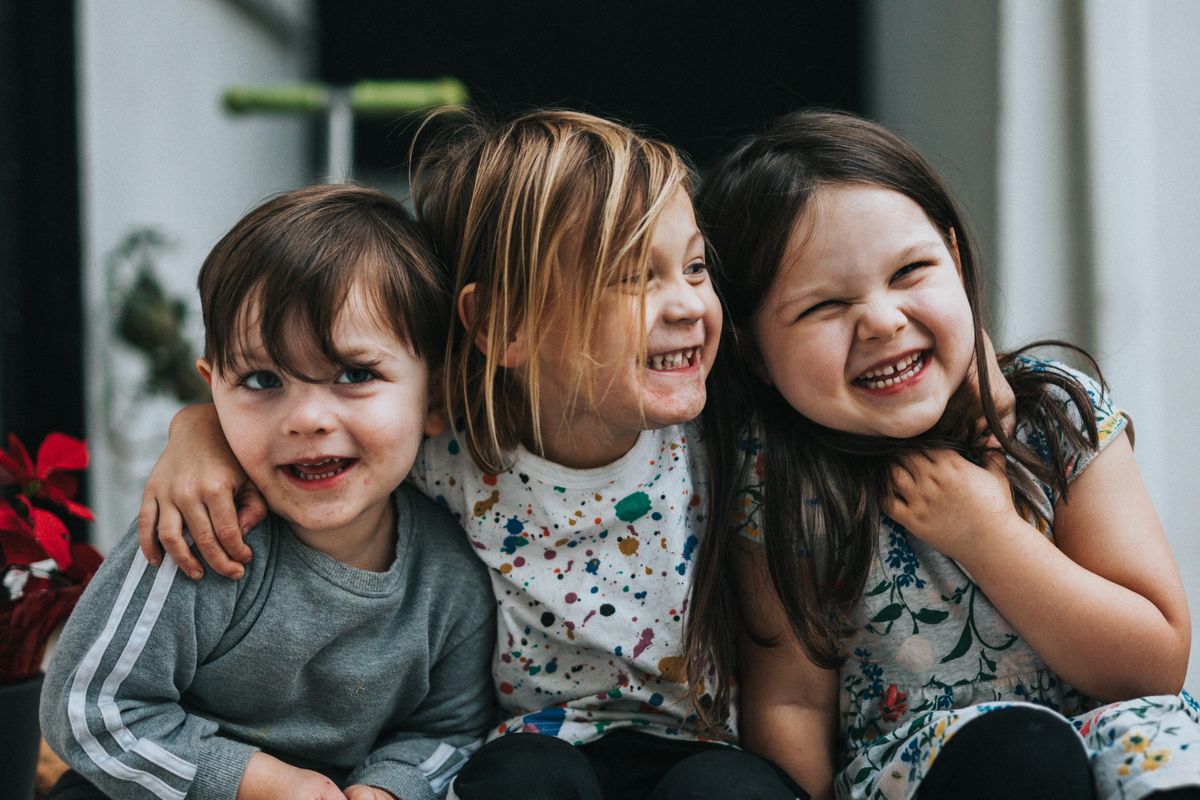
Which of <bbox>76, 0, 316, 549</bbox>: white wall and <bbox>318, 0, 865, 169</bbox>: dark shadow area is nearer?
<bbox>76, 0, 316, 549</bbox>: white wall

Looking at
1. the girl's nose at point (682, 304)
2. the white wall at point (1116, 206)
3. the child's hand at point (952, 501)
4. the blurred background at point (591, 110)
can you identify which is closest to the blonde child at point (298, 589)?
the girl's nose at point (682, 304)

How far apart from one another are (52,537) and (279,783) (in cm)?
33

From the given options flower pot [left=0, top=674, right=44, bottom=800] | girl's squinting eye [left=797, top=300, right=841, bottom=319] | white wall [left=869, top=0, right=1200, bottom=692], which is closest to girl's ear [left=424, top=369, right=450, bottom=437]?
girl's squinting eye [left=797, top=300, right=841, bottom=319]

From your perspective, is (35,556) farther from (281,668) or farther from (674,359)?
(674,359)

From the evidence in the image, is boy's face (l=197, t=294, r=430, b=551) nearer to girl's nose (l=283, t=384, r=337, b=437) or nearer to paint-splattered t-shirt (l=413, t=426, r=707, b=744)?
girl's nose (l=283, t=384, r=337, b=437)

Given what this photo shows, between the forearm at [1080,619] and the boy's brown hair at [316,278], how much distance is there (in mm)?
538

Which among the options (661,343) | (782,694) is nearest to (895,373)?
(661,343)

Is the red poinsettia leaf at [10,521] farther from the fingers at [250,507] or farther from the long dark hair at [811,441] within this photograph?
the long dark hair at [811,441]

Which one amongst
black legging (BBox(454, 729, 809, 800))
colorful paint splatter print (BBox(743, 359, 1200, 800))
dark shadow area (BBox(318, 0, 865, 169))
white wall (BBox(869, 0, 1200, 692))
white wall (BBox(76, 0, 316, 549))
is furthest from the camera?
dark shadow area (BBox(318, 0, 865, 169))

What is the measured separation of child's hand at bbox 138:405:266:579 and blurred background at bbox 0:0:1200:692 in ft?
1.54

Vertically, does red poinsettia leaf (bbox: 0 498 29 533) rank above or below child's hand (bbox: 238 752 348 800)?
above

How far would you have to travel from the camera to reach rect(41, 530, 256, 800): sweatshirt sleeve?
0.87m

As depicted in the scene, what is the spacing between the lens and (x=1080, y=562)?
96 centimetres

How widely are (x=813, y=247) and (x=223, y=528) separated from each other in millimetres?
570
